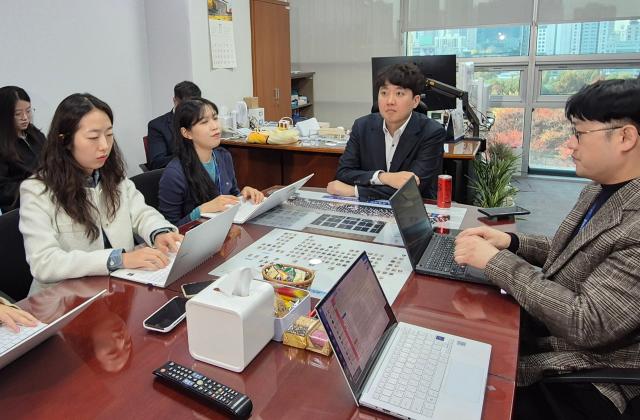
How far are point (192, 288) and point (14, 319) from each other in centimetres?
40

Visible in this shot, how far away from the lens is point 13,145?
9.73 ft

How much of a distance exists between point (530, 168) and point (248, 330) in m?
5.49

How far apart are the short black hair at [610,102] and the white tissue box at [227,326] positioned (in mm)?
849

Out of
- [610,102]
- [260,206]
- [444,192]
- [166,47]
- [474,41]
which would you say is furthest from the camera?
[474,41]

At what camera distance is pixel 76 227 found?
1.60 metres

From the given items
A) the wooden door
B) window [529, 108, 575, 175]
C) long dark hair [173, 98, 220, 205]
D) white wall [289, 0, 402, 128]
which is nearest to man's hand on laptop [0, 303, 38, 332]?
long dark hair [173, 98, 220, 205]

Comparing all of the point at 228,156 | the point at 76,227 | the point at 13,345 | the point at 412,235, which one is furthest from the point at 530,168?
the point at 13,345

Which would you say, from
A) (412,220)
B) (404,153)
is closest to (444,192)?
(404,153)

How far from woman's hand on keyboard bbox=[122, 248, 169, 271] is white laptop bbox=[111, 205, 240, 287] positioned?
0.01 metres

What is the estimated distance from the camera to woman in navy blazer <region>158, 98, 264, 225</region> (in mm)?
2107

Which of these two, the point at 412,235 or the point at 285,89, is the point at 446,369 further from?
the point at 285,89

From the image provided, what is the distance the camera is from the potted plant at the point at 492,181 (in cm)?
383

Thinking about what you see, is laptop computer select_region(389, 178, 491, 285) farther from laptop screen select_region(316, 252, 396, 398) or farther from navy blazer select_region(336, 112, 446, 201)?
navy blazer select_region(336, 112, 446, 201)

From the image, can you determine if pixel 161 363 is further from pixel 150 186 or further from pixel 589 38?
pixel 589 38
